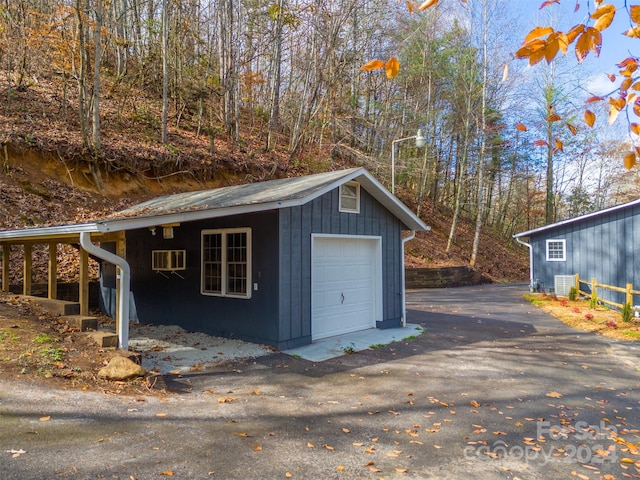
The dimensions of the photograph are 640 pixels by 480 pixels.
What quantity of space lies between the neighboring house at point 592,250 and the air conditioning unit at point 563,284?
0.03 metres

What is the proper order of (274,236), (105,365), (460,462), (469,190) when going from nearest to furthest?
(460,462)
(105,365)
(274,236)
(469,190)

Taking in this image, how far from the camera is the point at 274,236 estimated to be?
761 cm

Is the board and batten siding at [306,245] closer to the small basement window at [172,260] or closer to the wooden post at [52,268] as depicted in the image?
the small basement window at [172,260]

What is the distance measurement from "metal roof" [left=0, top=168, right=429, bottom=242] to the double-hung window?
662mm

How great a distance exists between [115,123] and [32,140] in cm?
369

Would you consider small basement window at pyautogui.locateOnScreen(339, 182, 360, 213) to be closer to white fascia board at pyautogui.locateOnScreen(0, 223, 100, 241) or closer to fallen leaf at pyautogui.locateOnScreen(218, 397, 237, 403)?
white fascia board at pyautogui.locateOnScreen(0, 223, 100, 241)

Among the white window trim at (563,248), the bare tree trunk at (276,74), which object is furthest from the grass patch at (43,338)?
the white window trim at (563,248)

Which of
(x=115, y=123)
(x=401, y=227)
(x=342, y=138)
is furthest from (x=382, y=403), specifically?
(x=342, y=138)

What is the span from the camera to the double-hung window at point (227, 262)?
8.08 m

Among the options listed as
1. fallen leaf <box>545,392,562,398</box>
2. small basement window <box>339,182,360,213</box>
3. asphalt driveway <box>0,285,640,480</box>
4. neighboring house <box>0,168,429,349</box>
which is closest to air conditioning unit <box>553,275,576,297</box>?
neighboring house <box>0,168,429,349</box>

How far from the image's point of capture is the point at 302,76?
68.2ft

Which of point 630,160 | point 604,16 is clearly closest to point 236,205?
point 630,160

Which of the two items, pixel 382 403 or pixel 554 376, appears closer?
pixel 382 403

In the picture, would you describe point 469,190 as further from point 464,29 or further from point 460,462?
point 460,462
